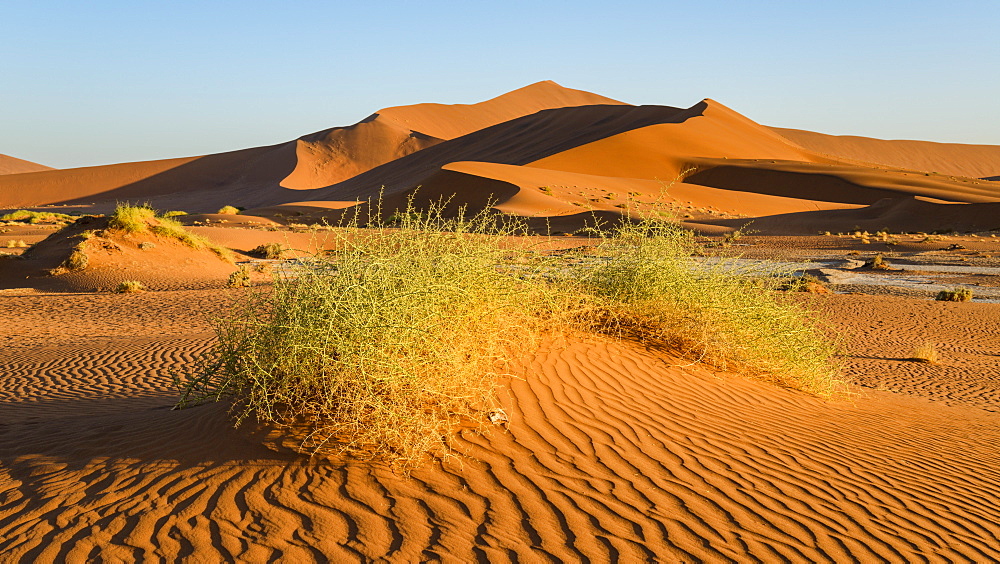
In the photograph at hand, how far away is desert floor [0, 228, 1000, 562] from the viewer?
11.5ft

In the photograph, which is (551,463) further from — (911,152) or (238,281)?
(911,152)

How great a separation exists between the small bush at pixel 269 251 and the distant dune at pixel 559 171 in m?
10.3

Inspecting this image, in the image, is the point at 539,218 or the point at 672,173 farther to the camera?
the point at 672,173

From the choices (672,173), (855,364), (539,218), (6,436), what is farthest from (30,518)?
(672,173)

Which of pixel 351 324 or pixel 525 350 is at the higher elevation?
pixel 351 324

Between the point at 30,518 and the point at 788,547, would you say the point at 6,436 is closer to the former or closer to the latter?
the point at 30,518

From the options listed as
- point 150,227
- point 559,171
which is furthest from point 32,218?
point 559,171

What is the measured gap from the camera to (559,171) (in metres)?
54.5

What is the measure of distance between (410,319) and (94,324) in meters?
10.3

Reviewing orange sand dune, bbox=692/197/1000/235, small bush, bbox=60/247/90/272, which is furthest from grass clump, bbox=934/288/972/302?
small bush, bbox=60/247/90/272

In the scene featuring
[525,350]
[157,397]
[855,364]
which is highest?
[525,350]

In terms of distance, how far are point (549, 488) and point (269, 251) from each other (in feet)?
72.8

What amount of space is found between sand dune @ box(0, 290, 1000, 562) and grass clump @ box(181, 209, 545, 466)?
231 mm

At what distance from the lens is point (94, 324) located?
41.2 ft
